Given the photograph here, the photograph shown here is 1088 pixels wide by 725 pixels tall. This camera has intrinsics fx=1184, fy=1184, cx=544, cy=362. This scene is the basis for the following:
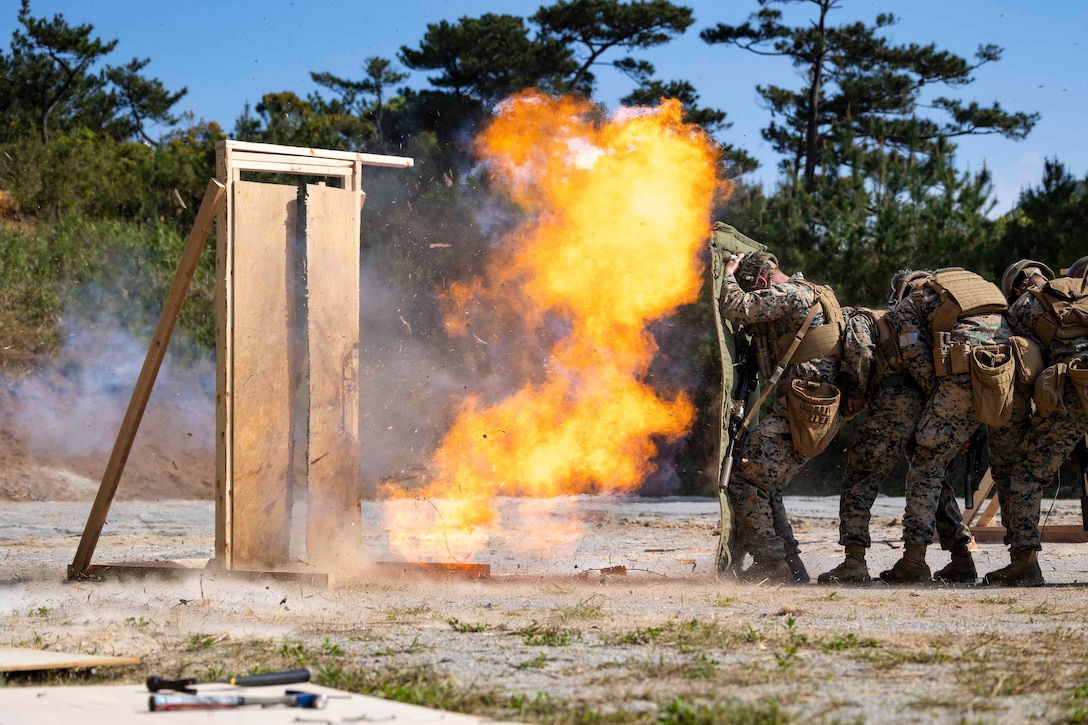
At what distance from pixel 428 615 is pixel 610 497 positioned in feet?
37.1

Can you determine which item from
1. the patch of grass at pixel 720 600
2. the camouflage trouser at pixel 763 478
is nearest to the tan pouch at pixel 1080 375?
the camouflage trouser at pixel 763 478

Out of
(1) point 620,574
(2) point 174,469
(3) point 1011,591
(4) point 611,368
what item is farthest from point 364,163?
(2) point 174,469

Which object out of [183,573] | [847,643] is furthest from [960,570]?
[183,573]

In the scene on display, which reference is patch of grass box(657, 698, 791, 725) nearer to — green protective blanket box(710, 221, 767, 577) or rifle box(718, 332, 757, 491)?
green protective blanket box(710, 221, 767, 577)

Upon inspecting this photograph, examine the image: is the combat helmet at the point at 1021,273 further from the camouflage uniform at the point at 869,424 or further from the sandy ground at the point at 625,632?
the sandy ground at the point at 625,632

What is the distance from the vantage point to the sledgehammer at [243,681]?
4.11 meters

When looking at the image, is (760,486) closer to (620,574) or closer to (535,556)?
(620,574)

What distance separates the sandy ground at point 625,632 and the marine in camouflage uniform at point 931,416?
49 cm

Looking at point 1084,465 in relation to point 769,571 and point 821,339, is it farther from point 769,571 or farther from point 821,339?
point 769,571

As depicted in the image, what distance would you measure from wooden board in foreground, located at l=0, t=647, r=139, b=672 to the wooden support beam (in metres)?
2.97

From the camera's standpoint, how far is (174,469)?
68.4ft

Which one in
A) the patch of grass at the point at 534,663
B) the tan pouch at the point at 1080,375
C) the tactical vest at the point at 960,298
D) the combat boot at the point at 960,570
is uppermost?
the tactical vest at the point at 960,298

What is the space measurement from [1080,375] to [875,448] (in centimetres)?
144

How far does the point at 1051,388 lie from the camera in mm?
7980
